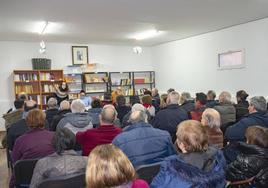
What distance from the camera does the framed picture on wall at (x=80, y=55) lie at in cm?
989

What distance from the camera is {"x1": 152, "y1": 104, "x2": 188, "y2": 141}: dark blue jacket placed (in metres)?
4.19

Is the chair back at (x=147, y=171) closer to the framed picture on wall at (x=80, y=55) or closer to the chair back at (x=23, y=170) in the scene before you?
the chair back at (x=23, y=170)

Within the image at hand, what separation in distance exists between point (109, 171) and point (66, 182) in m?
0.74

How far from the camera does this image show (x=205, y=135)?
1.96 m

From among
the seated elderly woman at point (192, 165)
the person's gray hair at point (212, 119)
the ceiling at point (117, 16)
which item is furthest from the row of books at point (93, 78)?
the seated elderly woman at point (192, 165)

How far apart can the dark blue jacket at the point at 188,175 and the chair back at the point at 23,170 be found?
1.33 metres

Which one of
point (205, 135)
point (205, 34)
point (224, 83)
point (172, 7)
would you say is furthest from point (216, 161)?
point (205, 34)

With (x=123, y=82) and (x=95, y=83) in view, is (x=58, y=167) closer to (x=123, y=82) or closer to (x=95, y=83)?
(x=95, y=83)

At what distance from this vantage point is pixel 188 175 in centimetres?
172

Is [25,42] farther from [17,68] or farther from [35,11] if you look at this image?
[35,11]

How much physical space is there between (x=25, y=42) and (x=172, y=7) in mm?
5706

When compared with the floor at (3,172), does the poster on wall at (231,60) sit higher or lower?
higher

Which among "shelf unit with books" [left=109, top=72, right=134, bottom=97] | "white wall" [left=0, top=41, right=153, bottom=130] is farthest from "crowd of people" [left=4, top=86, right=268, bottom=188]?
"shelf unit with books" [left=109, top=72, right=134, bottom=97]

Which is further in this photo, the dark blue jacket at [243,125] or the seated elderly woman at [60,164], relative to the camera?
the dark blue jacket at [243,125]
